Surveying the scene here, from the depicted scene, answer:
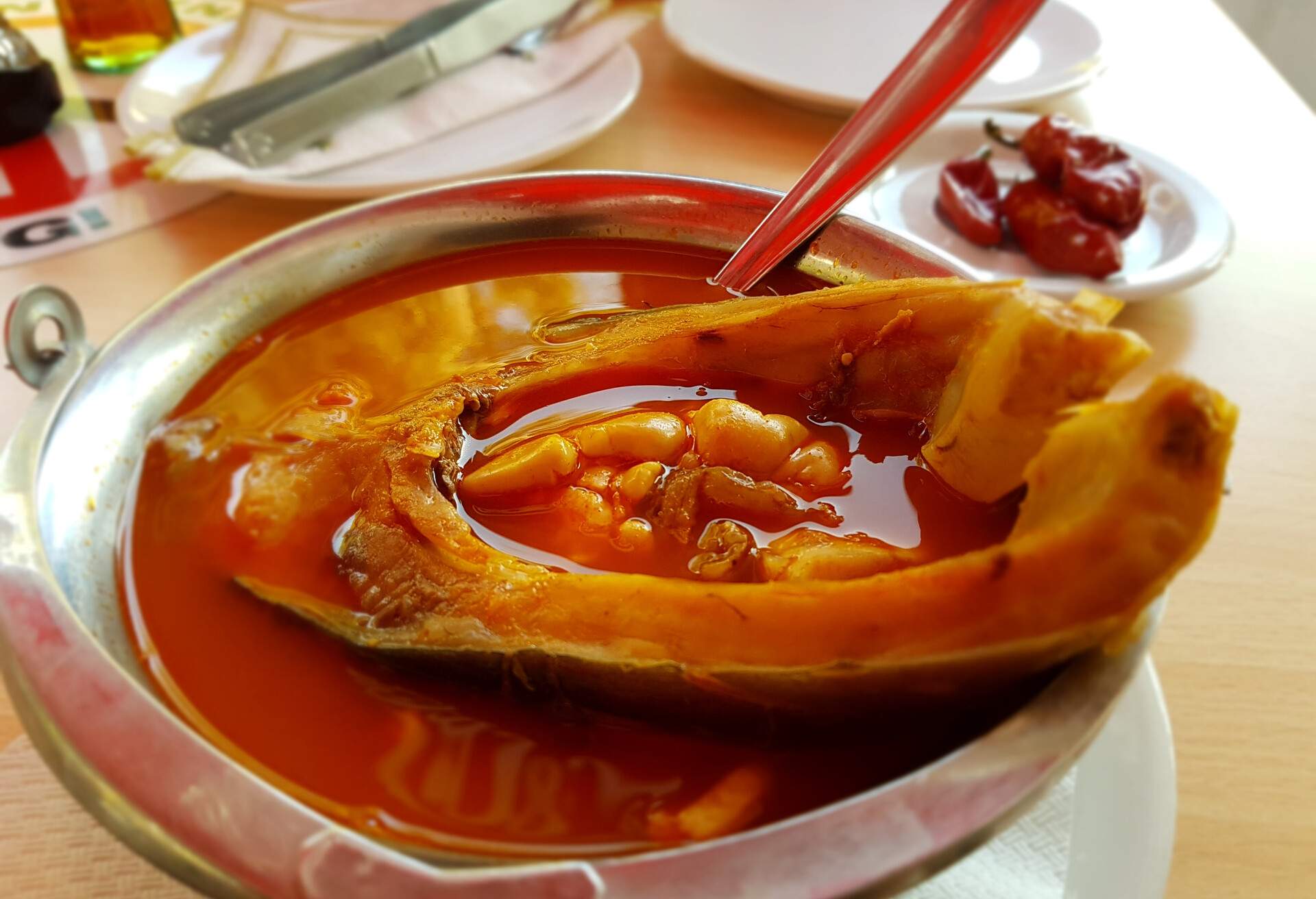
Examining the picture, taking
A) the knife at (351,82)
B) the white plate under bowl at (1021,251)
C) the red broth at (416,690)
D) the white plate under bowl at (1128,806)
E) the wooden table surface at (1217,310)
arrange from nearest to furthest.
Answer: the red broth at (416,690) < the white plate under bowl at (1128,806) < the wooden table surface at (1217,310) < the white plate under bowl at (1021,251) < the knife at (351,82)

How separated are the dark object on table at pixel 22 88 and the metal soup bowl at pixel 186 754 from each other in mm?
856

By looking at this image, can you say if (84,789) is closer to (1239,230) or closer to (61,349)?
(61,349)

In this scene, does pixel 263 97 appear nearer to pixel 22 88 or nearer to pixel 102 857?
pixel 22 88

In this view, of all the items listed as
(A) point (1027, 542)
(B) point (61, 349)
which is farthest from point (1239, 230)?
(B) point (61, 349)

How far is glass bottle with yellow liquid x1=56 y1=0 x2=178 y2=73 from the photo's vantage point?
5.33 ft

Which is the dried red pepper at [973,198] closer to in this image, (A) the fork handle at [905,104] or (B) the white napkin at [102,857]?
(A) the fork handle at [905,104]

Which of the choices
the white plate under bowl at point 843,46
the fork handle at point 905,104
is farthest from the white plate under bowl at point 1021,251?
the fork handle at point 905,104

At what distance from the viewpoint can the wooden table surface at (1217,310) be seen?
2.51 ft

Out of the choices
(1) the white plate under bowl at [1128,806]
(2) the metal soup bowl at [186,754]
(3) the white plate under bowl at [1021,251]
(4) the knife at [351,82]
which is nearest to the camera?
(2) the metal soup bowl at [186,754]

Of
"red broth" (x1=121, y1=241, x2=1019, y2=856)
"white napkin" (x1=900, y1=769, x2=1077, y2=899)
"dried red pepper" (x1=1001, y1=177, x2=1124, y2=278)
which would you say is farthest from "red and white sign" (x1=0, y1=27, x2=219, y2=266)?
"white napkin" (x1=900, y1=769, x2=1077, y2=899)

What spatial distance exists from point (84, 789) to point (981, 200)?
4.10 ft

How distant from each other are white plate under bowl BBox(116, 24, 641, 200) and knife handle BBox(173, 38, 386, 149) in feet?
0.32

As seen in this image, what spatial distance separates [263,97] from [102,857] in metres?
1.06

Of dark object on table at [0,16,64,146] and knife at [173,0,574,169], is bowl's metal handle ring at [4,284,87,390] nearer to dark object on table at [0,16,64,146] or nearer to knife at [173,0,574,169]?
knife at [173,0,574,169]
